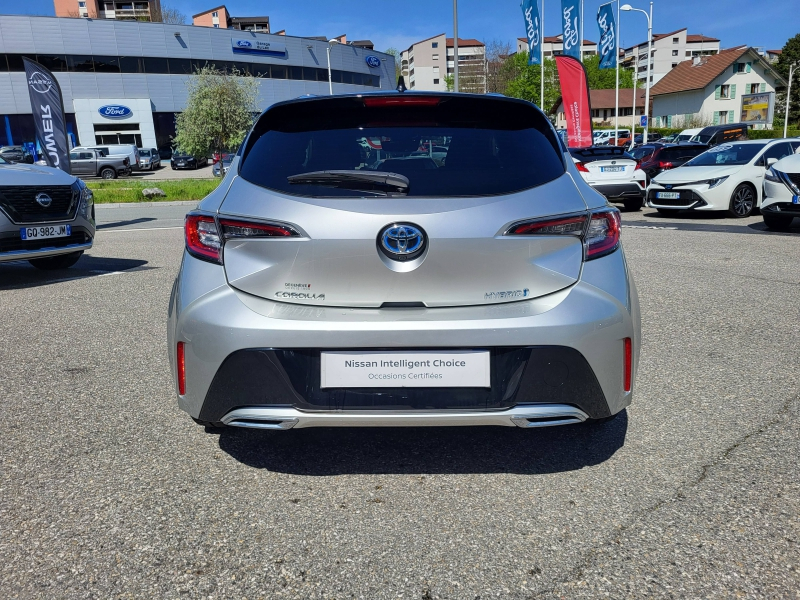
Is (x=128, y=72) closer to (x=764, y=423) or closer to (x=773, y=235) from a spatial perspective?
(x=773, y=235)

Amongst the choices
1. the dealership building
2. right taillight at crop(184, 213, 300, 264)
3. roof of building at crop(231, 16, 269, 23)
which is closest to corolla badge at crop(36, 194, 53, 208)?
right taillight at crop(184, 213, 300, 264)

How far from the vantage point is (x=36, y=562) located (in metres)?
2.29

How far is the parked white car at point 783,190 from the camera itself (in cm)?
1029

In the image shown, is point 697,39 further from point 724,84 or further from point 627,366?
point 627,366

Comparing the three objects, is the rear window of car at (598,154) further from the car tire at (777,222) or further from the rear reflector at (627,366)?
the rear reflector at (627,366)

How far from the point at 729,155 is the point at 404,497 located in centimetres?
1379

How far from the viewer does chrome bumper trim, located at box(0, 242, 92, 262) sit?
7230mm

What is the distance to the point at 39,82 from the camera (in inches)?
608

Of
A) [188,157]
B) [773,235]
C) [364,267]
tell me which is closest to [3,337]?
[364,267]

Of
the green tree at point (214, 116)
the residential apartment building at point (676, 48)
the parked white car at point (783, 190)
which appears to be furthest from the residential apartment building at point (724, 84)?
the parked white car at point (783, 190)

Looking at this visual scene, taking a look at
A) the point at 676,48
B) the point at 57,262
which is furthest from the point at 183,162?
the point at 676,48

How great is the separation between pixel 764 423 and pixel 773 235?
8501 mm

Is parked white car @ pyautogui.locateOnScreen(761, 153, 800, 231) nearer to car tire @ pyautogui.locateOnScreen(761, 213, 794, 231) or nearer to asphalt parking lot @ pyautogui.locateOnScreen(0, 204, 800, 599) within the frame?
car tire @ pyautogui.locateOnScreen(761, 213, 794, 231)

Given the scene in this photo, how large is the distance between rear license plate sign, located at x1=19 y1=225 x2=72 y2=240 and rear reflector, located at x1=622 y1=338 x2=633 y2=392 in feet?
22.0
